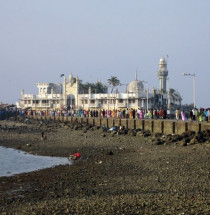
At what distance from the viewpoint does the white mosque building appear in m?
77.9

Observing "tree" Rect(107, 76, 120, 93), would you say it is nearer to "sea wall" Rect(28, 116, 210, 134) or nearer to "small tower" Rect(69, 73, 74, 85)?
"small tower" Rect(69, 73, 74, 85)

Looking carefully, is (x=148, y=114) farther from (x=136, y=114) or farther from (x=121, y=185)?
(x=121, y=185)

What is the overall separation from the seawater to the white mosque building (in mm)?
43590

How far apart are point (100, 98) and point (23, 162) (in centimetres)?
6025

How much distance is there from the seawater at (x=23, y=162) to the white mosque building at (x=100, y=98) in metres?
43.6

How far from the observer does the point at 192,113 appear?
33562mm

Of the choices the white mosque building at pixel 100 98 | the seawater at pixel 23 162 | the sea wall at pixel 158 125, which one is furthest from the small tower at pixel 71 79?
the seawater at pixel 23 162

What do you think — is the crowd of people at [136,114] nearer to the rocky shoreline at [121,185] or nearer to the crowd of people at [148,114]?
the crowd of people at [148,114]

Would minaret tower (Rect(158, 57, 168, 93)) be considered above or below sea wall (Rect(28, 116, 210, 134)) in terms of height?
above

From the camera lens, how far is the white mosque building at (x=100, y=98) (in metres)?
77.9

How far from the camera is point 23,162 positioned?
23312 mm

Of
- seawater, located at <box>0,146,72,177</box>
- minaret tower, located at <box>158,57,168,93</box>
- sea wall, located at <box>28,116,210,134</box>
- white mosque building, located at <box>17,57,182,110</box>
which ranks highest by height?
minaret tower, located at <box>158,57,168,93</box>

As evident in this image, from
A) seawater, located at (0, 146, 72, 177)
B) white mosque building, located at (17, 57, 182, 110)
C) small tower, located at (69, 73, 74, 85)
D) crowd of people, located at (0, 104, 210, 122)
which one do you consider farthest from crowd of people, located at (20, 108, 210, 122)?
small tower, located at (69, 73, 74, 85)

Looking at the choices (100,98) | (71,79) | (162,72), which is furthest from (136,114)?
(162,72)
